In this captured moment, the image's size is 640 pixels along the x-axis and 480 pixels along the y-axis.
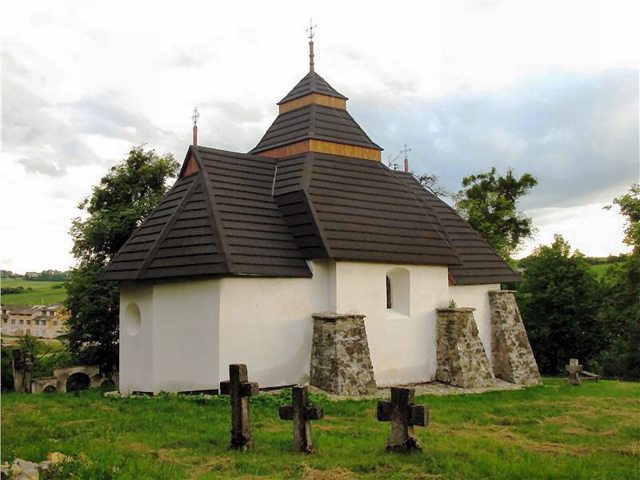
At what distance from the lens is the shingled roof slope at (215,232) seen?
13.5m

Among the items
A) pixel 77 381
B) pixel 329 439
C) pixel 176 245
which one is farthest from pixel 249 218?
pixel 77 381

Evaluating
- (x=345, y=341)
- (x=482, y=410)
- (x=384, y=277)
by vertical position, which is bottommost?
(x=482, y=410)

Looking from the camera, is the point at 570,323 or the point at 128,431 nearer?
the point at 128,431

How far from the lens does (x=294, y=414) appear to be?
25.4 feet

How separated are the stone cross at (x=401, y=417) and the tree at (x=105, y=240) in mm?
16789

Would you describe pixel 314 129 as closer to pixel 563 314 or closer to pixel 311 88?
pixel 311 88

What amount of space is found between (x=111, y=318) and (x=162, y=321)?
978cm

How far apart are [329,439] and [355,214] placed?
8.06 metres

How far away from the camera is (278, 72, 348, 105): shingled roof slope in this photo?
738 inches

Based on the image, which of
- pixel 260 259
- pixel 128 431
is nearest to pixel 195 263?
pixel 260 259

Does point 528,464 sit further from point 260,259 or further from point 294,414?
point 260,259

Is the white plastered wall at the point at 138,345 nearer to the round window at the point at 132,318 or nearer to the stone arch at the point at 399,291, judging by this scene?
the round window at the point at 132,318

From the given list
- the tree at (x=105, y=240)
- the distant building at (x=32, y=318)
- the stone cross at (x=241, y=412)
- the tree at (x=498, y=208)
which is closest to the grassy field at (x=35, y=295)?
the distant building at (x=32, y=318)

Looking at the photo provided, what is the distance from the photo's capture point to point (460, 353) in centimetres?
1577
